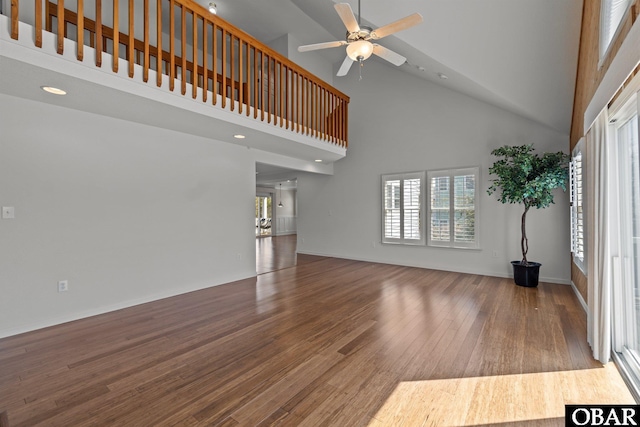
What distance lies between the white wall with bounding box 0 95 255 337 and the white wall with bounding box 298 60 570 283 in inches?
130

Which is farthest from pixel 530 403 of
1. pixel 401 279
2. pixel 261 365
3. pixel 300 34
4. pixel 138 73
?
pixel 300 34

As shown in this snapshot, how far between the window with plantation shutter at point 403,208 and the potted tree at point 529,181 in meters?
1.68

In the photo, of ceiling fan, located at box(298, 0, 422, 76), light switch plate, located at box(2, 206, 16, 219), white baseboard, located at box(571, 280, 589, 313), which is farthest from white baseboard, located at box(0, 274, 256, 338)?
white baseboard, located at box(571, 280, 589, 313)

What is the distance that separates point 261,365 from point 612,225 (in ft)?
10.6

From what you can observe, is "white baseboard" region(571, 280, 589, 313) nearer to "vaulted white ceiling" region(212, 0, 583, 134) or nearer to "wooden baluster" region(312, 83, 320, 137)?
"vaulted white ceiling" region(212, 0, 583, 134)

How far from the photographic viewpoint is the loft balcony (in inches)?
97.5

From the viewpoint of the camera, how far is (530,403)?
194cm

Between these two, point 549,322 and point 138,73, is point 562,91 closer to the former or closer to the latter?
point 549,322

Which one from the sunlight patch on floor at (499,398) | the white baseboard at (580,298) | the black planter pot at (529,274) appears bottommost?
the sunlight patch on floor at (499,398)

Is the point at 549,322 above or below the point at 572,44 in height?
below

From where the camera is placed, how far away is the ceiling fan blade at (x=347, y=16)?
100 inches

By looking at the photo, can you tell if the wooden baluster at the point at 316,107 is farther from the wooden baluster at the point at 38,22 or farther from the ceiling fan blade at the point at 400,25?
the wooden baluster at the point at 38,22

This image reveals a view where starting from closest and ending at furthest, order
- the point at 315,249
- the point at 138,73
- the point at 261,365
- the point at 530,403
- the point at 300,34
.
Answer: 1. the point at 530,403
2. the point at 261,365
3. the point at 138,73
4. the point at 300,34
5. the point at 315,249

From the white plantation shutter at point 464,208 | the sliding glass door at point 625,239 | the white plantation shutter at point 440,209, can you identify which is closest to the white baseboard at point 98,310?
the white plantation shutter at point 440,209
